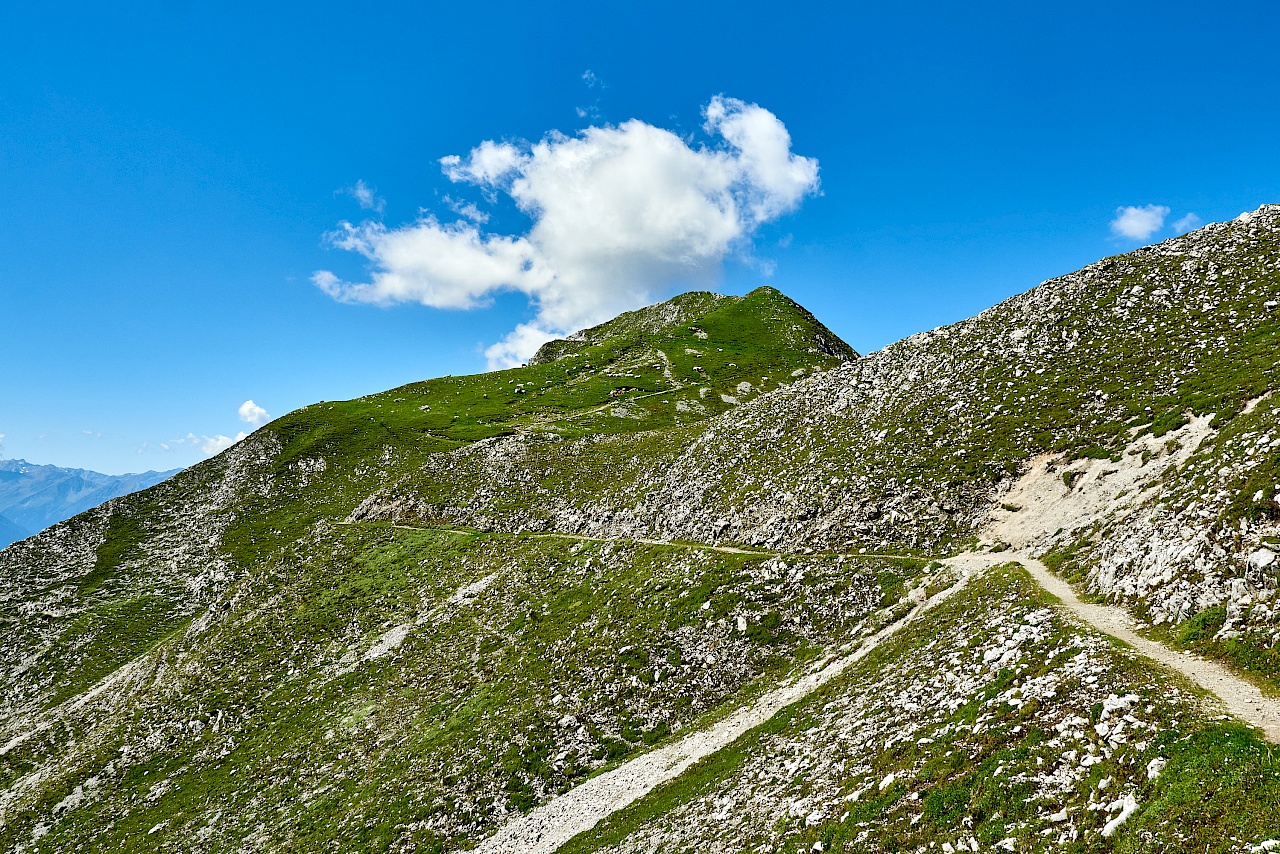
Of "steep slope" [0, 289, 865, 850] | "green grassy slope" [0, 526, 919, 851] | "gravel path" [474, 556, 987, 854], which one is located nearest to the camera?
"gravel path" [474, 556, 987, 854]

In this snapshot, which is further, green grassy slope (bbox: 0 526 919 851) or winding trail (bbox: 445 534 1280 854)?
green grassy slope (bbox: 0 526 919 851)

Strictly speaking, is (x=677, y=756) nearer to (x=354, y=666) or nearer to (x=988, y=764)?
(x=988, y=764)

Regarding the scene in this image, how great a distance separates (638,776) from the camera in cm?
2981

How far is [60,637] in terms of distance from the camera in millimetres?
71062

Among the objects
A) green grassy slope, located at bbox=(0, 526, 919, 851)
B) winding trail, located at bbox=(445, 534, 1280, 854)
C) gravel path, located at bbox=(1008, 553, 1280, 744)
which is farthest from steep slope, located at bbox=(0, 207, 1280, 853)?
winding trail, located at bbox=(445, 534, 1280, 854)

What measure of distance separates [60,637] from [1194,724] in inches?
4225

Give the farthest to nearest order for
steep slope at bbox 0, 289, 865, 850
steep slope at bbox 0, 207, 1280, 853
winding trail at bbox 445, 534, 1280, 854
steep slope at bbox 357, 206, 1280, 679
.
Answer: steep slope at bbox 0, 289, 865, 850
winding trail at bbox 445, 534, 1280, 854
steep slope at bbox 357, 206, 1280, 679
steep slope at bbox 0, 207, 1280, 853

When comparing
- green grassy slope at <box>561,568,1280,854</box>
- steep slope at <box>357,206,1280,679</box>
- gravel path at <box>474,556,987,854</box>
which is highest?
steep slope at <box>357,206,1280,679</box>

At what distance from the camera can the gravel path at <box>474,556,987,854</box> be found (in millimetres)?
28031

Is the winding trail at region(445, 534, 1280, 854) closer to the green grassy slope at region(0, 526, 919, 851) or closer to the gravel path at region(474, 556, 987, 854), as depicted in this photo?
the gravel path at region(474, 556, 987, 854)

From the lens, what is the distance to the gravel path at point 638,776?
1104 inches

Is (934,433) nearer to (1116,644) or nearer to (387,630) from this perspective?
(1116,644)

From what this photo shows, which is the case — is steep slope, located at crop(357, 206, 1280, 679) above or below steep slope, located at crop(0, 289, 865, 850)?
above

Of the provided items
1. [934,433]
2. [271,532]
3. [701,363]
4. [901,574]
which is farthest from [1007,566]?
[701,363]
